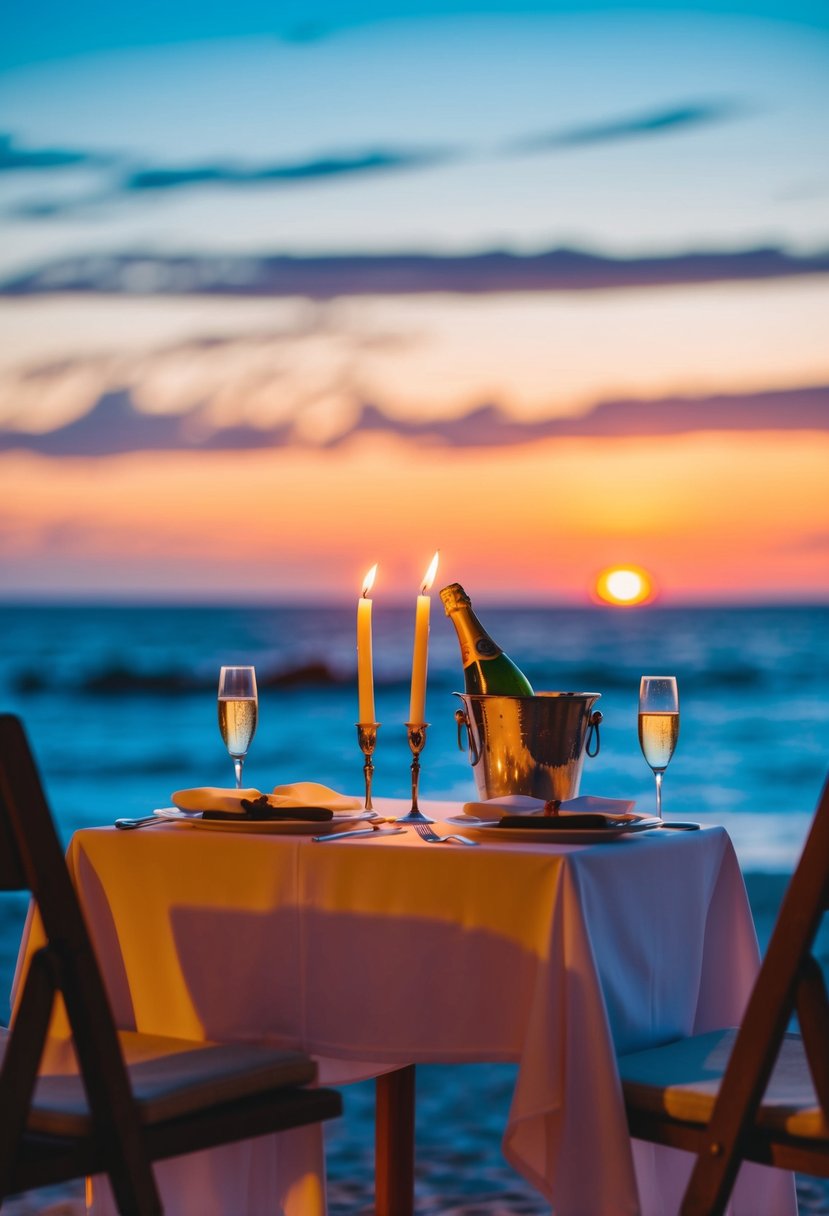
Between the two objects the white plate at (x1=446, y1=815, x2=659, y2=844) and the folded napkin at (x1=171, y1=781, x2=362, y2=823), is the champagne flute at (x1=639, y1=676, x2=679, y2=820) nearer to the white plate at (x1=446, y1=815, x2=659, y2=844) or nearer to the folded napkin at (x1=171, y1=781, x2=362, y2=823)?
the white plate at (x1=446, y1=815, x2=659, y2=844)

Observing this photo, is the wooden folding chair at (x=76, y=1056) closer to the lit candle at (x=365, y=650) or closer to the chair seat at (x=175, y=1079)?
the chair seat at (x=175, y=1079)

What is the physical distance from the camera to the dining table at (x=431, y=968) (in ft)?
6.96

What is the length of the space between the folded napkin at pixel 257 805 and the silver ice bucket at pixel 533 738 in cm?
25

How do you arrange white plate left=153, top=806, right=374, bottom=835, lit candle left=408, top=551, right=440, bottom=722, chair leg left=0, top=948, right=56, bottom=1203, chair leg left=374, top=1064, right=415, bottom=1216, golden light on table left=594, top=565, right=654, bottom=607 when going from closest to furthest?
chair leg left=0, top=948, right=56, bottom=1203, white plate left=153, top=806, right=374, bottom=835, lit candle left=408, top=551, right=440, bottom=722, chair leg left=374, top=1064, right=415, bottom=1216, golden light on table left=594, top=565, right=654, bottom=607

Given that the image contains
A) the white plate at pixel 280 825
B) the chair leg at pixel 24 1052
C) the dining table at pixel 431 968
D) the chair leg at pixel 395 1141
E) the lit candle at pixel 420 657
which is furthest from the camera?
the chair leg at pixel 395 1141

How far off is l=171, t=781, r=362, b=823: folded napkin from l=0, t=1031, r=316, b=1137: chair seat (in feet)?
1.16

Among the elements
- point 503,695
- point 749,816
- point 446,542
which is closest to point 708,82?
point 749,816

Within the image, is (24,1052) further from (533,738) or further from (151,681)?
(151,681)

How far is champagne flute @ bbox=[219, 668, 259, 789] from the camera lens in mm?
2686

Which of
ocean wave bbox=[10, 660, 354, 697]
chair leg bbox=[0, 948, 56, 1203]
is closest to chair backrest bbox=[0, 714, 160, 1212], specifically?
chair leg bbox=[0, 948, 56, 1203]

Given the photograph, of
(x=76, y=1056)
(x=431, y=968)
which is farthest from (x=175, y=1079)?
(x=431, y=968)

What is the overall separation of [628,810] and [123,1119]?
92 cm

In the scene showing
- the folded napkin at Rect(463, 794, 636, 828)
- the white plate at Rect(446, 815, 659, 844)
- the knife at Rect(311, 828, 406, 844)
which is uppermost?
the folded napkin at Rect(463, 794, 636, 828)

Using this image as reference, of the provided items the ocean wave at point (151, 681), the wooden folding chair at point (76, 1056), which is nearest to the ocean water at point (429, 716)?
the ocean wave at point (151, 681)
